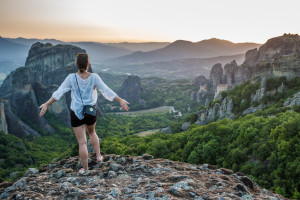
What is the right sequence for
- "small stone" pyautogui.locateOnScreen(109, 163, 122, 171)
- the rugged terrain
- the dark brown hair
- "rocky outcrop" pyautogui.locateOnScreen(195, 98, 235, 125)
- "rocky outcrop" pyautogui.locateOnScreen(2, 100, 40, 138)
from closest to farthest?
the dark brown hair, "small stone" pyautogui.locateOnScreen(109, 163, 122, 171), "rocky outcrop" pyautogui.locateOnScreen(195, 98, 235, 125), "rocky outcrop" pyautogui.locateOnScreen(2, 100, 40, 138), the rugged terrain

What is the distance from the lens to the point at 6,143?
118 ft

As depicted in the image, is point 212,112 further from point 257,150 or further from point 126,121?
point 126,121

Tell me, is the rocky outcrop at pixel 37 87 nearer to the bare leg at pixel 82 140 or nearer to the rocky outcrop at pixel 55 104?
the rocky outcrop at pixel 55 104

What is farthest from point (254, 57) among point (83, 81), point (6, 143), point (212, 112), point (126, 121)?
point (83, 81)

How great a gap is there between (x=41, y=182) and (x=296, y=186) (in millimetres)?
9621

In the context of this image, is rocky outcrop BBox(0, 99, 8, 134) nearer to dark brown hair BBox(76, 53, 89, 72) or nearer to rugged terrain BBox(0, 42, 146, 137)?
rugged terrain BBox(0, 42, 146, 137)

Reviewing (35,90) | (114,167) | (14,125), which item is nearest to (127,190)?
(114,167)

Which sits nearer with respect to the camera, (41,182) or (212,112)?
(41,182)

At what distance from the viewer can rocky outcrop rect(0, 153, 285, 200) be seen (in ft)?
14.7

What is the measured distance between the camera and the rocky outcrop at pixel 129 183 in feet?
14.7

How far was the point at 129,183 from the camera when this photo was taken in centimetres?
528

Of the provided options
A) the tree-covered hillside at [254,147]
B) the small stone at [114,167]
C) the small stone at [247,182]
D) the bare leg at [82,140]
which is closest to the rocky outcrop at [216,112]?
the tree-covered hillside at [254,147]

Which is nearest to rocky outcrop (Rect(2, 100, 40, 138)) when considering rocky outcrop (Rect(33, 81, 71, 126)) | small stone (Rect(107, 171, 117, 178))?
rocky outcrop (Rect(33, 81, 71, 126))

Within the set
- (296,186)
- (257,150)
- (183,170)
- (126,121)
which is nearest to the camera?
(183,170)
